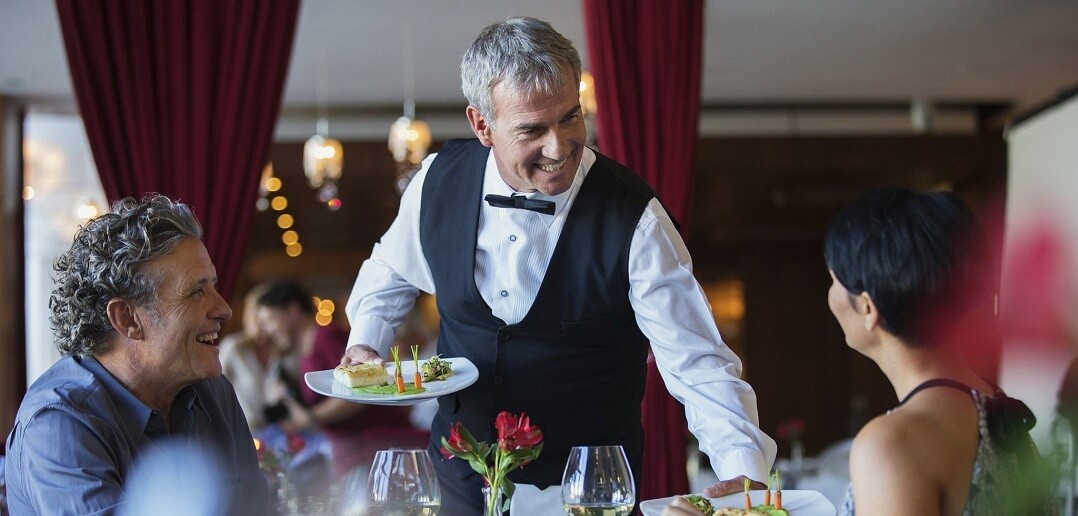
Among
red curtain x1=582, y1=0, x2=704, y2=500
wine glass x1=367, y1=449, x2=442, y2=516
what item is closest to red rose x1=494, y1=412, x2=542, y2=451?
wine glass x1=367, y1=449, x2=442, y2=516

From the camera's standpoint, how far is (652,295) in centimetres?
225

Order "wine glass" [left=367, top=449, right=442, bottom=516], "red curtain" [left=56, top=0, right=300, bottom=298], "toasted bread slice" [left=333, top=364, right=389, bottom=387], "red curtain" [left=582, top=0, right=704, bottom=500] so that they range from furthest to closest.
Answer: "red curtain" [left=582, top=0, right=704, bottom=500] → "red curtain" [left=56, top=0, right=300, bottom=298] → "toasted bread slice" [left=333, top=364, right=389, bottom=387] → "wine glass" [left=367, top=449, right=442, bottom=516]

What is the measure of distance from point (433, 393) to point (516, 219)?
1.59 ft

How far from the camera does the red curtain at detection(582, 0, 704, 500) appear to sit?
4055 millimetres

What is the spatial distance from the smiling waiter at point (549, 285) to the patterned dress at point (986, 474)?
570 millimetres

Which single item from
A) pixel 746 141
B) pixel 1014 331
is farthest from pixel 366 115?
pixel 1014 331

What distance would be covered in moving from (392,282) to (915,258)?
1.44 meters

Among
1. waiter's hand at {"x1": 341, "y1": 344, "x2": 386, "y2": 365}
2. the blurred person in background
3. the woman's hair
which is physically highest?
the woman's hair

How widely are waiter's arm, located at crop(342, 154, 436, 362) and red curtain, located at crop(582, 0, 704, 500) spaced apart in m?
1.57

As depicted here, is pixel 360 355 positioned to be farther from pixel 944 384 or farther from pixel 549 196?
pixel 944 384

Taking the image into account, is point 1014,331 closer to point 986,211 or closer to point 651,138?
point 986,211

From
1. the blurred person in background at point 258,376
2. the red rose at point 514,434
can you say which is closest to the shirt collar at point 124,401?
the red rose at point 514,434

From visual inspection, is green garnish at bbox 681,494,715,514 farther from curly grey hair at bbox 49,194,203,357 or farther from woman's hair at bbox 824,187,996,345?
curly grey hair at bbox 49,194,203,357

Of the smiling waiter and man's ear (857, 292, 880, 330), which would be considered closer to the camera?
man's ear (857, 292, 880, 330)
